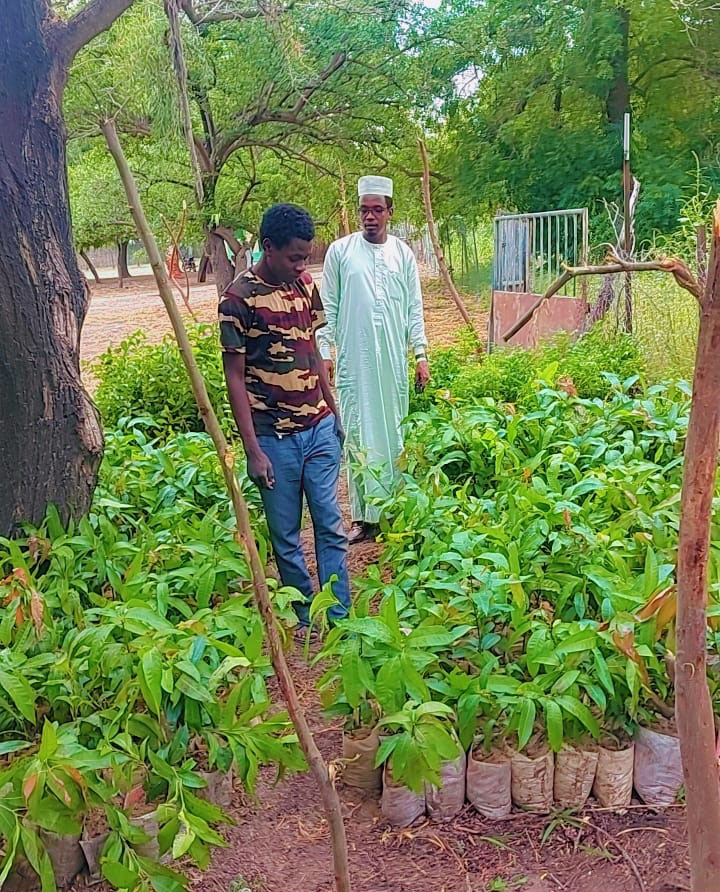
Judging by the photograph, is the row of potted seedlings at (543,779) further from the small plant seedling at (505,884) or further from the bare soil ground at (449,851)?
the small plant seedling at (505,884)

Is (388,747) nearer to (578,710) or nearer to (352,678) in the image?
(352,678)

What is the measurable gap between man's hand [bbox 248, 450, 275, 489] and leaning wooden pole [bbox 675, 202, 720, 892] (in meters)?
1.93

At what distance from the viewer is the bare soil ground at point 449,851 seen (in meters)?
1.93

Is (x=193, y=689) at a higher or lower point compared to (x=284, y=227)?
lower

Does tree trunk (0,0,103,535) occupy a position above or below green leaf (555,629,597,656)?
above

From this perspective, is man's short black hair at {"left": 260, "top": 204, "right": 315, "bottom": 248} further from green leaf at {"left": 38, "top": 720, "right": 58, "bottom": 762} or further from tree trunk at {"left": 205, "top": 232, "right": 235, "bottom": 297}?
tree trunk at {"left": 205, "top": 232, "right": 235, "bottom": 297}

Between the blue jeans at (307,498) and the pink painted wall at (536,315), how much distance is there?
397cm

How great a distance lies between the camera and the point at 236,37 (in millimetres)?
9492

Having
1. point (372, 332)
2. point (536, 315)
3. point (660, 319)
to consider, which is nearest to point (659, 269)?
point (372, 332)

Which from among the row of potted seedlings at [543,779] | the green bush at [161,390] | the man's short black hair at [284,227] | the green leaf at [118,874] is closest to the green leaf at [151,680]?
the green leaf at [118,874]

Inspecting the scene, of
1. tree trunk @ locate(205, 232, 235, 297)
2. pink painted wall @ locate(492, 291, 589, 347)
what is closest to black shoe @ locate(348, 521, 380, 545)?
pink painted wall @ locate(492, 291, 589, 347)

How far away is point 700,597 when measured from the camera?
3.55ft

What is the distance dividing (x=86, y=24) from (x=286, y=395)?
151 centimetres

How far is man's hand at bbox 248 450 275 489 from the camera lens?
2.90m
